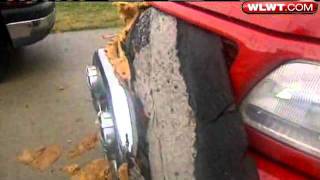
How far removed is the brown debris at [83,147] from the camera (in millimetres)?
3779

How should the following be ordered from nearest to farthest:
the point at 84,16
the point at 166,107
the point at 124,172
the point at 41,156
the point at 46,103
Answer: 1. the point at 166,107
2. the point at 124,172
3. the point at 41,156
4. the point at 46,103
5. the point at 84,16

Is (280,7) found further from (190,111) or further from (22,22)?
(22,22)

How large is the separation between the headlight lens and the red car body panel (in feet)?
0.07

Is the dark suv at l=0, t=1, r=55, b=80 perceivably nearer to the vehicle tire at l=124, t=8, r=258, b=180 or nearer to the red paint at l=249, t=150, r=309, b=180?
the vehicle tire at l=124, t=8, r=258, b=180

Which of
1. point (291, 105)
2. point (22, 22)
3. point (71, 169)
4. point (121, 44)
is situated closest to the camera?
point (291, 105)

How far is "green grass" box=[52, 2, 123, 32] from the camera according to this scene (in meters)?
7.29

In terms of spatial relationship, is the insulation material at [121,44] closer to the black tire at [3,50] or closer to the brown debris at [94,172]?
the brown debris at [94,172]

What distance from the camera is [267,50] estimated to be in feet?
5.15

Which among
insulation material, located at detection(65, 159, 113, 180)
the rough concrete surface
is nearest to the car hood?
the rough concrete surface

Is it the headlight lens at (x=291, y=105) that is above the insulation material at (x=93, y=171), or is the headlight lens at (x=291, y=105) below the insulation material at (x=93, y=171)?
above

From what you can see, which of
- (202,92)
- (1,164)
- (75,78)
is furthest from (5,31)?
(202,92)

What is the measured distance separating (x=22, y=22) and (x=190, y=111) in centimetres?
372

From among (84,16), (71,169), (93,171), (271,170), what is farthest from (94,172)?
(84,16)

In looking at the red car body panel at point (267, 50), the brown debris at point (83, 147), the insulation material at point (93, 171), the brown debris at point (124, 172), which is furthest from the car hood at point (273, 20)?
the brown debris at point (83, 147)
